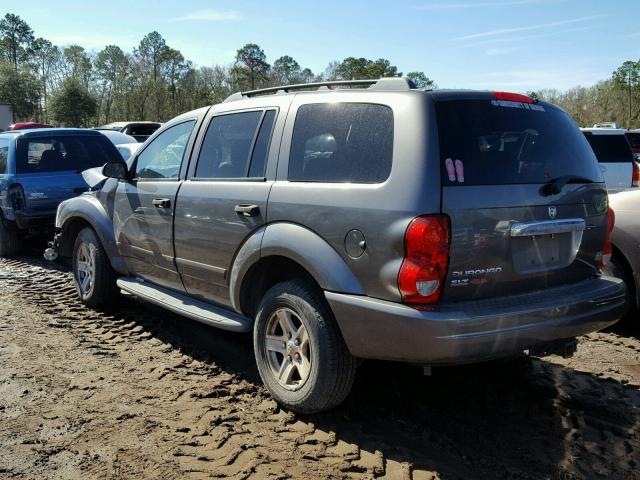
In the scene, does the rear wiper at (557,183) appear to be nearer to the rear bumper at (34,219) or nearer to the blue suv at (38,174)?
the blue suv at (38,174)

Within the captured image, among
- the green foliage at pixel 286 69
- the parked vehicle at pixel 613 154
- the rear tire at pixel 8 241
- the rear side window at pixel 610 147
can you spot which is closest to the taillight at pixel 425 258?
the rear tire at pixel 8 241

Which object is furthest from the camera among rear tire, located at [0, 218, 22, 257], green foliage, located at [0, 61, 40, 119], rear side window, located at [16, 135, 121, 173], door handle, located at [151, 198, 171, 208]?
green foliage, located at [0, 61, 40, 119]

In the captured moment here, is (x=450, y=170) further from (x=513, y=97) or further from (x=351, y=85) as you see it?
(x=351, y=85)

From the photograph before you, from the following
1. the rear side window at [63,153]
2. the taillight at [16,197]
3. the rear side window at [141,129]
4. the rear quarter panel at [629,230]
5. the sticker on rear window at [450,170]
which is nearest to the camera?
the sticker on rear window at [450,170]

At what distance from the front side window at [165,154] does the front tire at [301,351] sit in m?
1.63

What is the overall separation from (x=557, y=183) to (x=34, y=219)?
729cm

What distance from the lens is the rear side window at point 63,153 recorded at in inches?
332

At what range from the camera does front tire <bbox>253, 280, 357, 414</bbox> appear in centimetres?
330

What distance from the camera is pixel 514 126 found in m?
3.35

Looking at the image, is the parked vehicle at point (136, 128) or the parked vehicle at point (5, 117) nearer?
the parked vehicle at point (136, 128)

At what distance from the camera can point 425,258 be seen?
9.52ft

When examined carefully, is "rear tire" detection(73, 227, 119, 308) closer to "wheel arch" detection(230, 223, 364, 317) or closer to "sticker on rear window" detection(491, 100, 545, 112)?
"wheel arch" detection(230, 223, 364, 317)

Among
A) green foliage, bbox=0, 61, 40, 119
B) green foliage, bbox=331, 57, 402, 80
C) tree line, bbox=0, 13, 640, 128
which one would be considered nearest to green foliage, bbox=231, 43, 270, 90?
tree line, bbox=0, 13, 640, 128

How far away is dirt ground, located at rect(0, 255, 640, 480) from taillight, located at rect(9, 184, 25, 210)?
3.71 meters
